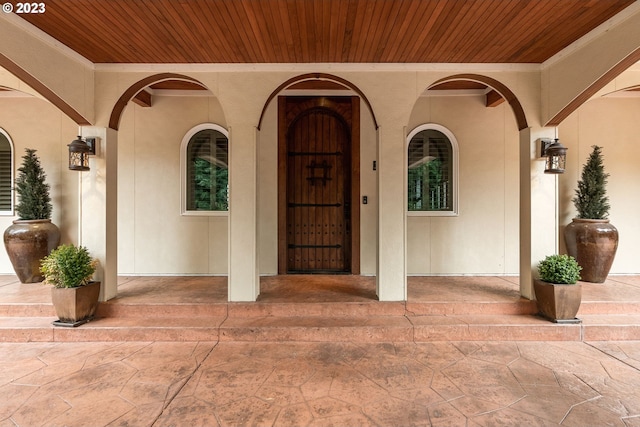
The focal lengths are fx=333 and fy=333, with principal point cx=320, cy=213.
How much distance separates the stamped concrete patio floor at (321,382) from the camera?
220 centimetres

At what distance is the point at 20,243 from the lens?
4.57 meters

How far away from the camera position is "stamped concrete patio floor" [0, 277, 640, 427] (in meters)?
2.20

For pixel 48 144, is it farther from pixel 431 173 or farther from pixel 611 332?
pixel 611 332

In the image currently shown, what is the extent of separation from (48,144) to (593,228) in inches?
322

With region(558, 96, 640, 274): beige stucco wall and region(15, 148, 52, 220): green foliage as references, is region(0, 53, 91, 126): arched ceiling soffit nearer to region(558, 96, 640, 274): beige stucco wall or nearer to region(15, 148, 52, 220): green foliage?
region(15, 148, 52, 220): green foliage

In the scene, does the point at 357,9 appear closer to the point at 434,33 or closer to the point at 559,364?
the point at 434,33

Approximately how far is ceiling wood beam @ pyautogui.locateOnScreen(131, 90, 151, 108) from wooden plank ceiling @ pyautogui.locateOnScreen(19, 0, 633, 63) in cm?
108

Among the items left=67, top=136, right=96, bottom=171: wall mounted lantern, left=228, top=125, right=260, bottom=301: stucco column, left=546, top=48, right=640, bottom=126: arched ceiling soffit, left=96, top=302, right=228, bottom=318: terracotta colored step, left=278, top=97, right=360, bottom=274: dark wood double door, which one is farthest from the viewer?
left=278, top=97, right=360, bottom=274: dark wood double door

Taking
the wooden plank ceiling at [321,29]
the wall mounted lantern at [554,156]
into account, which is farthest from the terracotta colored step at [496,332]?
the wooden plank ceiling at [321,29]

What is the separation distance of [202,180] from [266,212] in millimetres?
1166

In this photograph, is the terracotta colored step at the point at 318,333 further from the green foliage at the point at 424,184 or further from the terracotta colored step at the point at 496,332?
the green foliage at the point at 424,184

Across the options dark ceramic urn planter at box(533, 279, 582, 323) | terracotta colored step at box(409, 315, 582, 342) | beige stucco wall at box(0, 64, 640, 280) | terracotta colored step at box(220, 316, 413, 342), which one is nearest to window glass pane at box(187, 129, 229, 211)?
beige stucco wall at box(0, 64, 640, 280)

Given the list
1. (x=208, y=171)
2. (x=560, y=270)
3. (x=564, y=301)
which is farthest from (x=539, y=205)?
(x=208, y=171)

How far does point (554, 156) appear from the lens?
11.9 ft
